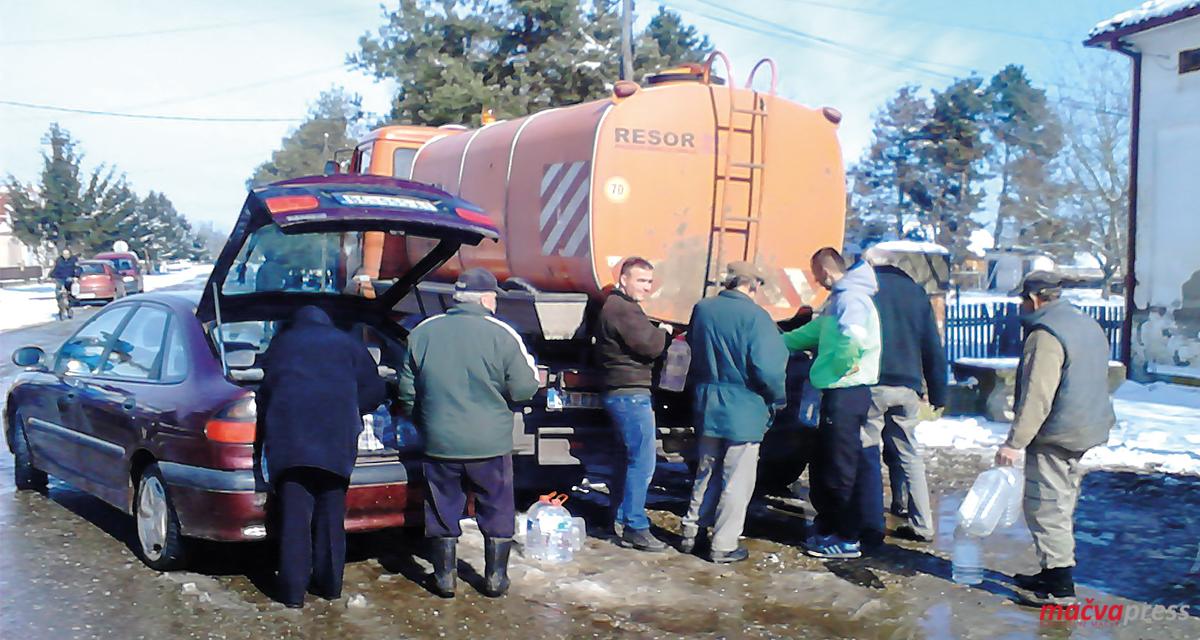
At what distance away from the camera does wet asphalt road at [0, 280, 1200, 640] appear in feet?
16.0

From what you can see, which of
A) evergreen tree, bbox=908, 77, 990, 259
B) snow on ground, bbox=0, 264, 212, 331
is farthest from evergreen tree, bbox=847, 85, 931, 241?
snow on ground, bbox=0, 264, 212, 331

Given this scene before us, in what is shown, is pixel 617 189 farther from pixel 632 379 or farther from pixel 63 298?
pixel 63 298

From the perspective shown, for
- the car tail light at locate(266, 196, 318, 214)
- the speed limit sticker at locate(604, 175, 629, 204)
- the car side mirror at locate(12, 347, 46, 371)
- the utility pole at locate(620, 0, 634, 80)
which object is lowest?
the car side mirror at locate(12, 347, 46, 371)

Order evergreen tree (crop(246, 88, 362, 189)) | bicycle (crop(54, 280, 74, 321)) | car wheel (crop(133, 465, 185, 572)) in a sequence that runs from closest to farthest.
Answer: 1. car wheel (crop(133, 465, 185, 572))
2. bicycle (crop(54, 280, 74, 321))
3. evergreen tree (crop(246, 88, 362, 189))

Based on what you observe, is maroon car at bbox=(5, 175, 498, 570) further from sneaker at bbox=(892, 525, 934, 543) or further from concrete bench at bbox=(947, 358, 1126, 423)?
concrete bench at bbox=(947, 358, 1126, 423)

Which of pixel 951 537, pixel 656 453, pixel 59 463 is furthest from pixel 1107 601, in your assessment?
pixel 59 463

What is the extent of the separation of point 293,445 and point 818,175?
4.26m

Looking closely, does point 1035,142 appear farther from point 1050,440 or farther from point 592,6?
point 1050,440

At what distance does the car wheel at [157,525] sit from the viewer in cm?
551

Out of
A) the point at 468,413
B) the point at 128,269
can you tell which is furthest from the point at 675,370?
the point at 128,269

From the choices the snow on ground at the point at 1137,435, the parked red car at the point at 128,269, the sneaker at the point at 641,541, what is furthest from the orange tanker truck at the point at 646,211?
the parked red car at the point at 128,269

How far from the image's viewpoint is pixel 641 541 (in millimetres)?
6277

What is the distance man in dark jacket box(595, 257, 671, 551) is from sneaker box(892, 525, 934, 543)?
1.55m

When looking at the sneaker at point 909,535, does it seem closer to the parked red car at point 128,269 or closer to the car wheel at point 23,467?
the car wheel at point 23,467
